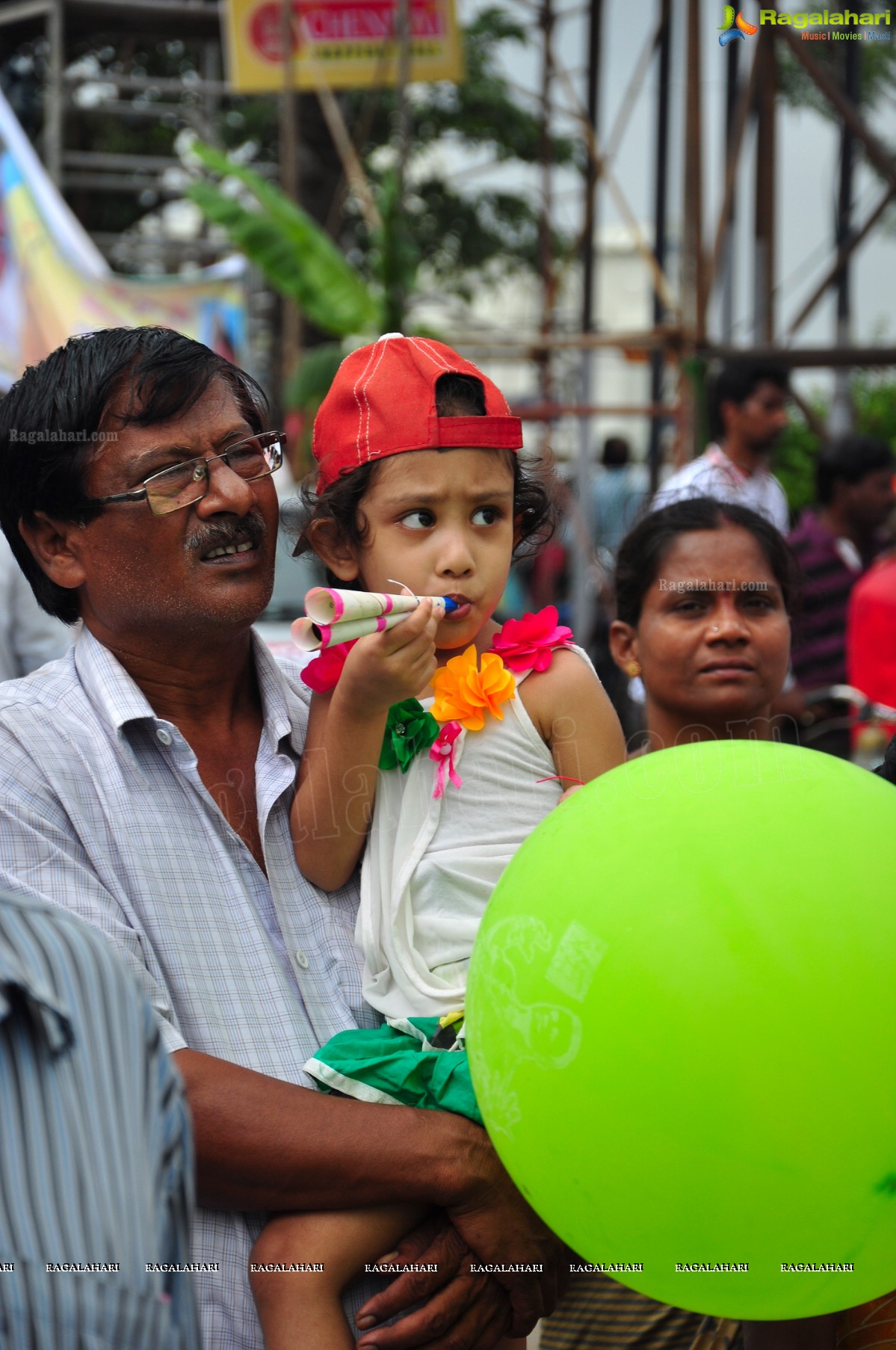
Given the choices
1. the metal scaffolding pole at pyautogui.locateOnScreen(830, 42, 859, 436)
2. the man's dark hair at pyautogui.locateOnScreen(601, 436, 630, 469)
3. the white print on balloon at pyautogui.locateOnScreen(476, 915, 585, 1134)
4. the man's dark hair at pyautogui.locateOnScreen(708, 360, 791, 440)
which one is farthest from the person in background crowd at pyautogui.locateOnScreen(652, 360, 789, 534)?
the man's dark hair at pyautogui.locateOnScreen(601, 436, 630, 469)

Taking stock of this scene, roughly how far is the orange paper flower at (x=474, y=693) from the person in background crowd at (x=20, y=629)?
231 centimetres

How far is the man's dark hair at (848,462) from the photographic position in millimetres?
5426

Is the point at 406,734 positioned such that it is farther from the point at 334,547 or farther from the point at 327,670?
the point at 334,547

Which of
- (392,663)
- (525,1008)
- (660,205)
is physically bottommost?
(525,1008)

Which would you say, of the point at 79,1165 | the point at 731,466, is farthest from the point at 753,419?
the point at 79,1165

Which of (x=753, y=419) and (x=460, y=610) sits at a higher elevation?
(x=460, y=610)

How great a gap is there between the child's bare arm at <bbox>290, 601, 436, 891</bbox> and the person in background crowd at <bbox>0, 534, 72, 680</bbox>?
2.21 meters

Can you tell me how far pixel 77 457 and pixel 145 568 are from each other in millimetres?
194

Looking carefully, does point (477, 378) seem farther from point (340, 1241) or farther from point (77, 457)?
point (340, 1241)

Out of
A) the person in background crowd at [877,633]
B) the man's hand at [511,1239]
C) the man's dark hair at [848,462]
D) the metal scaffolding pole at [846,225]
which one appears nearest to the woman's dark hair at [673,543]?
the man's hand at [511,1239]

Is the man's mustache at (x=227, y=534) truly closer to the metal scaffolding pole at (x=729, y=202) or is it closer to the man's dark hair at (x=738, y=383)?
the man's dark hair at (x=738, y=383)

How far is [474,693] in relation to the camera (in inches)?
76.6

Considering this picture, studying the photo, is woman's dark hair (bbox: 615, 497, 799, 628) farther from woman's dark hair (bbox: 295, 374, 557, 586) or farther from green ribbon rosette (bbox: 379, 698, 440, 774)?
green ribbon rosette (bbox: 379, 698, 440, 774)

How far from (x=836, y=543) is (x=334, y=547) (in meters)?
3.61
